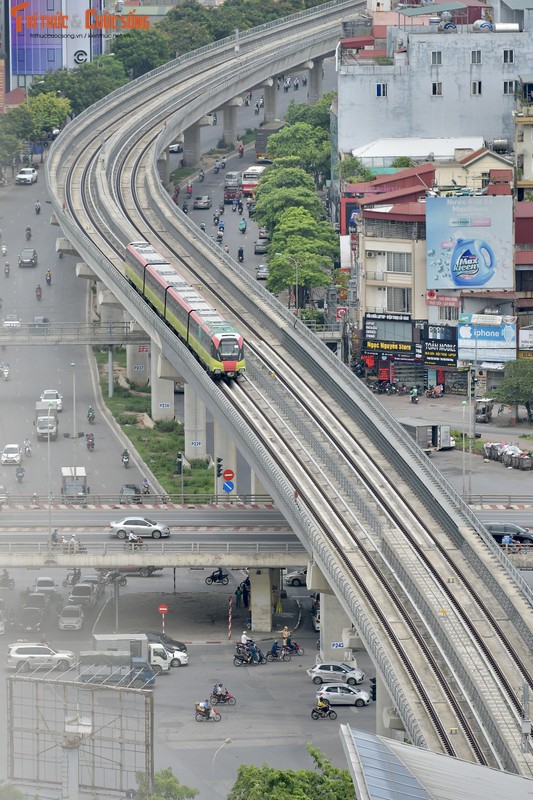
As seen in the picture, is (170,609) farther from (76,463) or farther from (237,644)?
(76,463)

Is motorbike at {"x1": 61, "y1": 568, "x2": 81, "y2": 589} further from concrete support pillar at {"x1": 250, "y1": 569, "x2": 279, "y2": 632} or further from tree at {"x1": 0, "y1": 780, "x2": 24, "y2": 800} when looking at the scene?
tree at {"x1": 0, "y1": 780, "x2": 24, "y2": 800}

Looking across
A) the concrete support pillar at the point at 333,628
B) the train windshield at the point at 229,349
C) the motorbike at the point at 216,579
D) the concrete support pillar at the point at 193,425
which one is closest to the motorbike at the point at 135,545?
the motorbike at the point at 216,579

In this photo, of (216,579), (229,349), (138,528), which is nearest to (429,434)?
(229,349)

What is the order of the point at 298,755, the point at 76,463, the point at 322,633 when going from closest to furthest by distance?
the point at 298,755
the point at 322,633
the point at 76,463

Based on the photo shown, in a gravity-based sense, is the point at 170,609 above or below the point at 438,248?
below

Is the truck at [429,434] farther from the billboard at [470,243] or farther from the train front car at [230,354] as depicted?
the billboard at [470,243]

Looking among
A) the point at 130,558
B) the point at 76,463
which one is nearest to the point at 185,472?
the point at 76,463
